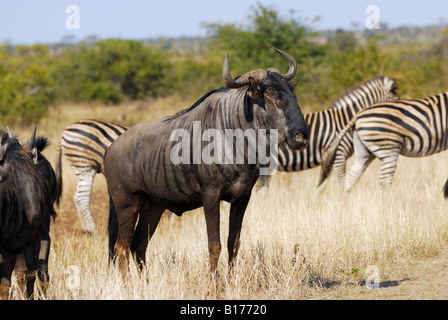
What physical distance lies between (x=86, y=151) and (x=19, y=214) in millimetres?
5596

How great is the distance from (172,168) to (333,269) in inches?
78.8

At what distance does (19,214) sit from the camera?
4379 mm

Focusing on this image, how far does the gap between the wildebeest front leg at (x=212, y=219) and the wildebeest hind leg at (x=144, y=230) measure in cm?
83

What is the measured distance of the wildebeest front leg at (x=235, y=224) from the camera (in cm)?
489

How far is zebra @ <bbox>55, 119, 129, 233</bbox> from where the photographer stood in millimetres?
9773

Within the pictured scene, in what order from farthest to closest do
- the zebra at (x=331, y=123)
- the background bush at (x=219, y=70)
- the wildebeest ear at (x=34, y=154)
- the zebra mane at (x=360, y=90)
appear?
the background bush at (x=219, y=70), the zebra mane at (x=360, y=90), the zebra at (x=331, y=123), the wildebeest ear at (x=34, y=154)

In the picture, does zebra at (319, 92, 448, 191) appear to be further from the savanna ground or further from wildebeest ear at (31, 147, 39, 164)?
wildebeest ear at (31, 147, 39, 164)

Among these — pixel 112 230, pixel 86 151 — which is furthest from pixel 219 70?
pixel 112 230

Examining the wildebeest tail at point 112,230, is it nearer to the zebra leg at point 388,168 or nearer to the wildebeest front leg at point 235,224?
the wildebeest front leg at point 235,224

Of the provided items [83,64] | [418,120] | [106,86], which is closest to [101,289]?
[418,120]

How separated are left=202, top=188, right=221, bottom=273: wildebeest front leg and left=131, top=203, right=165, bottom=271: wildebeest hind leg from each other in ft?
2.71

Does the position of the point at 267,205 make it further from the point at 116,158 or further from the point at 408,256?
the point at 116,158

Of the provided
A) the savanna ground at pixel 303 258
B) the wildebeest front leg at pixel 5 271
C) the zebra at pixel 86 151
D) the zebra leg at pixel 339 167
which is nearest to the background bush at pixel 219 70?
the zebra leg at pixel 339 167

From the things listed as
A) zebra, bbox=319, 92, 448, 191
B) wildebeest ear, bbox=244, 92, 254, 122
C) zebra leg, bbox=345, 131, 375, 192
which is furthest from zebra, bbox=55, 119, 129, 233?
wildebeest ear, bbox=244, 92, 254, 122
